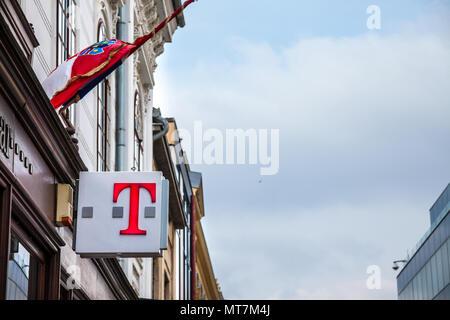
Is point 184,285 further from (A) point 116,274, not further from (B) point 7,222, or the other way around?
(B) point 7,222

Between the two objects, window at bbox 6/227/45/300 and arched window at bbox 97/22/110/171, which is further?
arched window at bbox 97/22/110/171

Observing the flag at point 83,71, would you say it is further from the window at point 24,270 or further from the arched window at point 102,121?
the arched window at point 102,121

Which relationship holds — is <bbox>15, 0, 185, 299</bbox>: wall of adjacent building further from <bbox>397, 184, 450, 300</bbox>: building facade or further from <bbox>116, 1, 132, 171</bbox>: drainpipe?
<bbox>397, 184, 450, 300</bbox>: building facade

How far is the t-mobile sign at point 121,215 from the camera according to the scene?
1400 cm

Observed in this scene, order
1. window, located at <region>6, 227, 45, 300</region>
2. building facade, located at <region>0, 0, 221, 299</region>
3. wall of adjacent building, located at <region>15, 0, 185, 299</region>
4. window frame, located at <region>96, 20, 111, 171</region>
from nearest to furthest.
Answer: building facade, located at <region>0, 0, 221, 299</region> → window, located at <region>6, 227, 45, 300</region> → wall of adjacent building, located at <region>15, 0, 185, 299</region> → window frame, located at <region>96, 20, 111, 171</region>

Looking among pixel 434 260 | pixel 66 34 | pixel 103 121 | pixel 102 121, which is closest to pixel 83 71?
pixel 66 34

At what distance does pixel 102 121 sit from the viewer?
20.3 meters

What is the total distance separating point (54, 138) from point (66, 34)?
4173mm

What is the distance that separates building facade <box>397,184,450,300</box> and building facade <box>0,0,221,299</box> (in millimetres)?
35120

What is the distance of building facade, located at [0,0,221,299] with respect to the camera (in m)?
10.9

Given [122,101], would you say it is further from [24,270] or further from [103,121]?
[24,270]

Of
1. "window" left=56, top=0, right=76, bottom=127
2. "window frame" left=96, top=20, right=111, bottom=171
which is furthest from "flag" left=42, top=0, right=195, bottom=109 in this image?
"window frame" left=96, top=20, right=111, bottom=171
